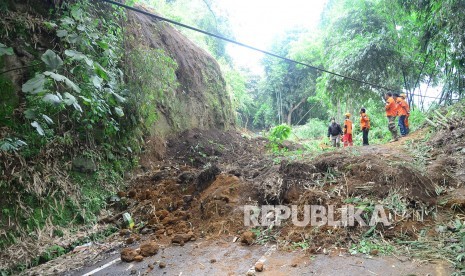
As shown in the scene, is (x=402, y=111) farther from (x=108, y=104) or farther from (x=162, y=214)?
(x=108, y=104)

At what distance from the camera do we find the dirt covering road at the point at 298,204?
324 cm

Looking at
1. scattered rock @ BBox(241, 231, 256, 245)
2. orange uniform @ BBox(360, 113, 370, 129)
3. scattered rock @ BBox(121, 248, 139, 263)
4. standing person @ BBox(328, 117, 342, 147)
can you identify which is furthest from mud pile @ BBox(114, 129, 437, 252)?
standing person @ BBox(328, 117, 342, 147)

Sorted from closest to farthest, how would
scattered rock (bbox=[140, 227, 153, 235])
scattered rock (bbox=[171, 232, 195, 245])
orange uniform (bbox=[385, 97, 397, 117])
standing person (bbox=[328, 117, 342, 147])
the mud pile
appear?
the mud pile < scattered rock (bbox=[171, 232, 195, 245]) < scattered rock (bbox=[140, 227, 153, 235]) < orange uniform (bbox=[385, 97, 397, 117]) < standing person (bbox=[328, 117, 342, 147])

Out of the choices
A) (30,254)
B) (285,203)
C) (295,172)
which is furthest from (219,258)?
(30,254)

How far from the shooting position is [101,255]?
3934 millimetres

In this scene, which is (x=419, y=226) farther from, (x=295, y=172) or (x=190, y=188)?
(x=190, y=188)

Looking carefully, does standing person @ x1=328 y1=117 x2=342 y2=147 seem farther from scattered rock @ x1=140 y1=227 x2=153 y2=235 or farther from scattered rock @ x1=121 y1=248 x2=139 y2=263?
scattered rock @ x1=121 y1=248 x2=139 y2=263

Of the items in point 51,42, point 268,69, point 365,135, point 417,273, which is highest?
point 268,69

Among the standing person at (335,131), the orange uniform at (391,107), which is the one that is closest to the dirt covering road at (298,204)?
the orange uniform at (391,107)

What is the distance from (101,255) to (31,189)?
53.6 inches

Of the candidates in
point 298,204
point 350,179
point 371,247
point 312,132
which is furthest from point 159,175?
point 312,132

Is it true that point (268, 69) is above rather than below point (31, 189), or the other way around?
above

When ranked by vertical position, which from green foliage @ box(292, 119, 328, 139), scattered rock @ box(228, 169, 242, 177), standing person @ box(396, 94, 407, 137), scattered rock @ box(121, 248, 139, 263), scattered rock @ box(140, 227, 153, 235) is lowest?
scattered rock @ box(121, 248, 139, 263)

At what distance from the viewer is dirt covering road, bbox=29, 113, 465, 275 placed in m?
3.24
